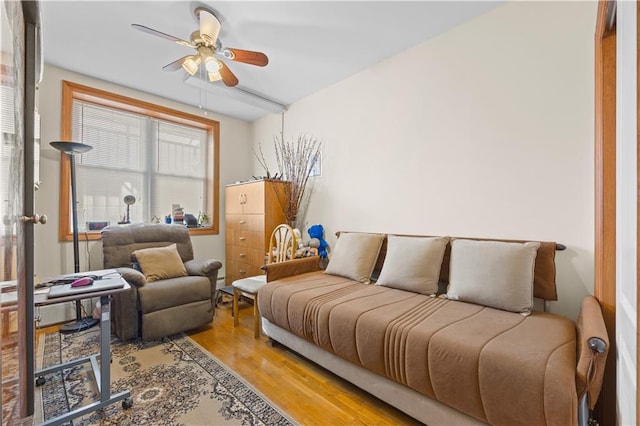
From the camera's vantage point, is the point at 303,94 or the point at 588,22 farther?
the point at 303,94

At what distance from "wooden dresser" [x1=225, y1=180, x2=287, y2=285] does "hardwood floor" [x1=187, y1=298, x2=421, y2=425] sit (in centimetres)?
101

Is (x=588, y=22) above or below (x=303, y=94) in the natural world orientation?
below

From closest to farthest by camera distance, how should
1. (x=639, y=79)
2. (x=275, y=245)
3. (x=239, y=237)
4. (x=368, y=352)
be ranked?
(x=639, y=79) < (x=368, y=352) < (x=275, y=245) < (x=239, y=237)

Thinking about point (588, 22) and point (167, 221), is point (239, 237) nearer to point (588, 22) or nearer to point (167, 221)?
point (167, 221)

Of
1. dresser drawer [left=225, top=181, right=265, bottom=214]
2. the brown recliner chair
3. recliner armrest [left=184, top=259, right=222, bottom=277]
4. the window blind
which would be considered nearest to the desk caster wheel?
the brown recliner chair

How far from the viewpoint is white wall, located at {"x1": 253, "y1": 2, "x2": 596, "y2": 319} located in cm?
176

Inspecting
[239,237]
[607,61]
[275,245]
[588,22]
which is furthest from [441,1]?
[239,237]

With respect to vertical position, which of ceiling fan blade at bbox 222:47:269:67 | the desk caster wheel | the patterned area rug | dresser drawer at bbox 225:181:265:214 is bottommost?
the patterned area rug

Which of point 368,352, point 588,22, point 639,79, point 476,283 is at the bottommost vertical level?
point 368,352

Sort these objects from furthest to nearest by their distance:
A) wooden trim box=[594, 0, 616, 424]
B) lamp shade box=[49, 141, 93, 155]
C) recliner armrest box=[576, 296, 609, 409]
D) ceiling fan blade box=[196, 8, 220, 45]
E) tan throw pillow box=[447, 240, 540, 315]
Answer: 1. lamp shade box=[49, 141, 93, 155]
2. ceiling fan blade box=[196, 8, 220, 45]
3. tan throw pillow box=[447, 240, 540, 315]
4. wooden trim box=[594, 0, 616, 424]
5. recliner armrest box=[576, 296, 609, 409]

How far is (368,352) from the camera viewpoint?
5.17 feet

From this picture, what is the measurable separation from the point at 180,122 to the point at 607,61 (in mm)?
4246

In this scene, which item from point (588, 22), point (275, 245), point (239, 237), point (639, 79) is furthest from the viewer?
point (239, 237)

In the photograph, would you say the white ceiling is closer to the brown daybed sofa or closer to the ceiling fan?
the ceiling fan
